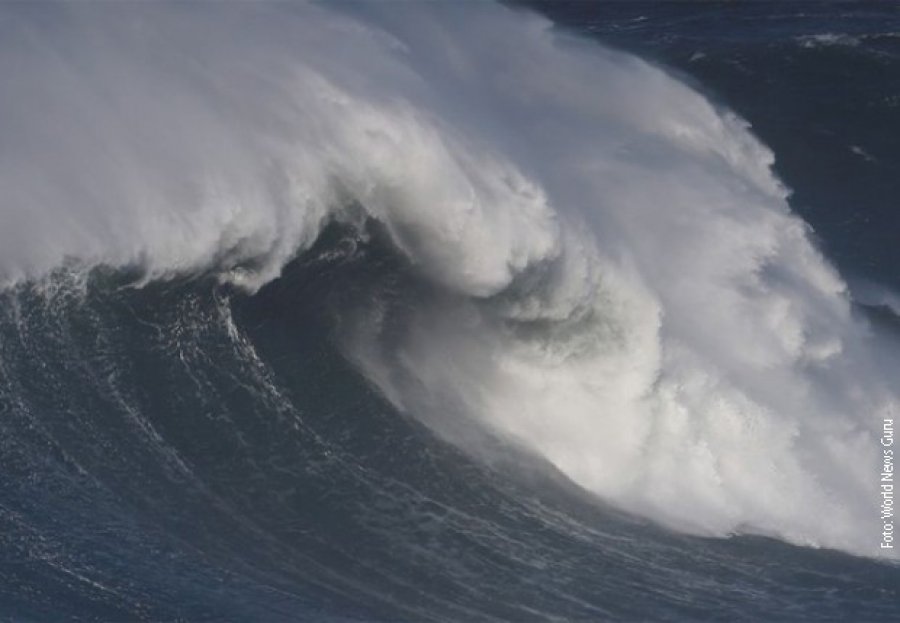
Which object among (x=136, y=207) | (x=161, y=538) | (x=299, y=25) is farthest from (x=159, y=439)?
(x=299, y=25)

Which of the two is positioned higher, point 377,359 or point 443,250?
point 443,250

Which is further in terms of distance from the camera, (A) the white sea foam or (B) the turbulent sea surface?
(A) the white sea foam

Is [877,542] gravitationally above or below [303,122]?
below

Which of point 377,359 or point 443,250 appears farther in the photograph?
point 377,359

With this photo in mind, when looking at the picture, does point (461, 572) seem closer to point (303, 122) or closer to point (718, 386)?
point (718, 386)
